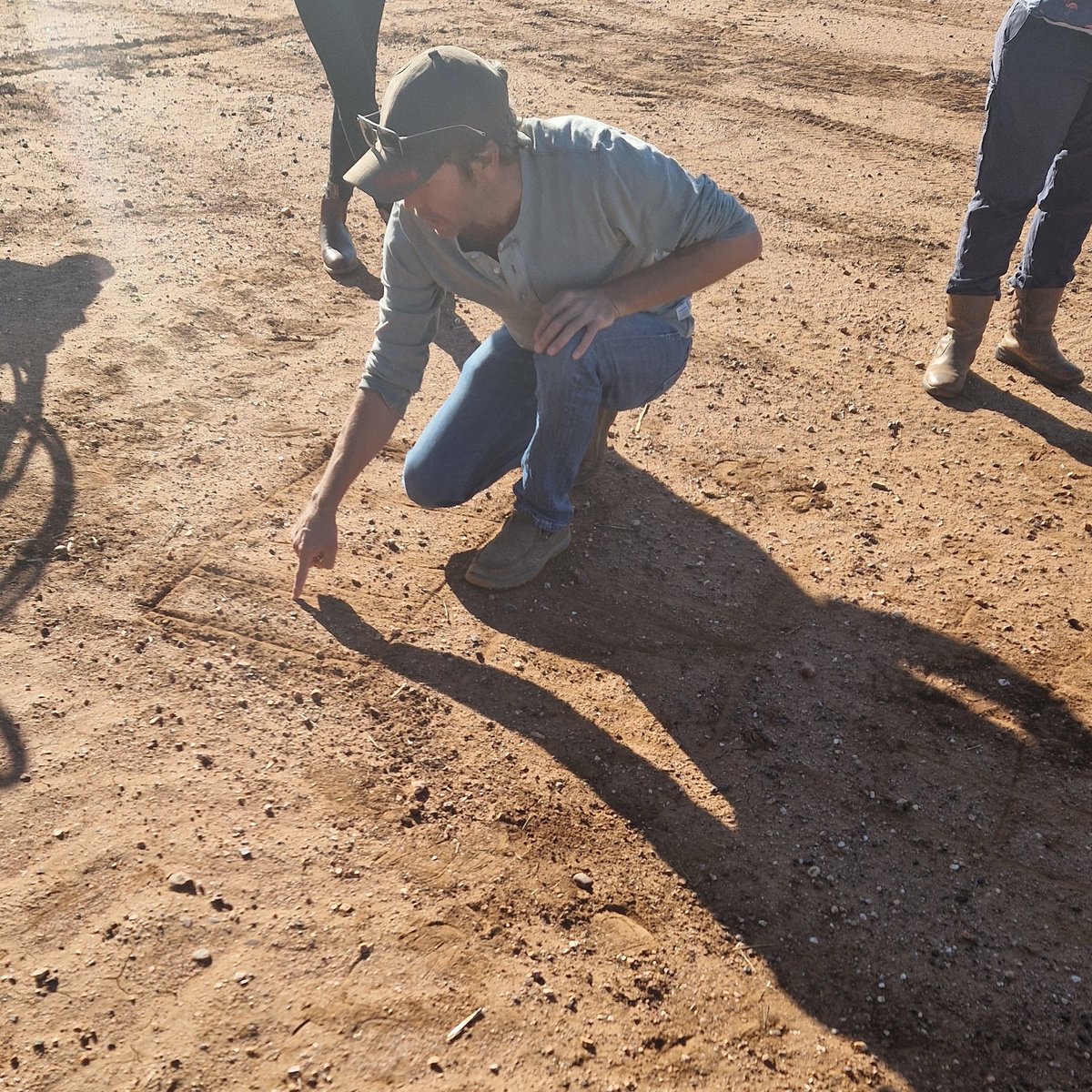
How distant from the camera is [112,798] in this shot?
7.96ft

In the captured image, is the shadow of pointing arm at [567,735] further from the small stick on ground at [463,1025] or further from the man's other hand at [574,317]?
the man's other hand at [574,317]

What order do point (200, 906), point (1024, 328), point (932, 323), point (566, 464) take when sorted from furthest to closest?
point (932, 323) < point (1024, 328) < point (566, 464) < point (200, 906)

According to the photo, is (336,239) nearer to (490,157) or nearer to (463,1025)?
(490,157)

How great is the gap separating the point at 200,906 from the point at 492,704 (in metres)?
0.84

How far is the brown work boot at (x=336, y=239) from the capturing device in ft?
15.0

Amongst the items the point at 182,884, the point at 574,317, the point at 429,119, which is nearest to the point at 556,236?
the point at 574,317

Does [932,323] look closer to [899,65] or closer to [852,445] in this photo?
[852,445]

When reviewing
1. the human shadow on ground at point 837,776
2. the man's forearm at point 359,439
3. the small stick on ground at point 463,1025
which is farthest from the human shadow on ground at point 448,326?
the small stick on ground at point 463,1025

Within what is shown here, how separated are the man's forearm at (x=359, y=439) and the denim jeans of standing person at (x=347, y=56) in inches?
82.5

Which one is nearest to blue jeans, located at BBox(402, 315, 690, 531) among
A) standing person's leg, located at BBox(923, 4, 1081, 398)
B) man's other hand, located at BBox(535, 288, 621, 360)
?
man's other hand, located at BBox(535, 288, 621, 360)

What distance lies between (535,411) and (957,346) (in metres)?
1.76

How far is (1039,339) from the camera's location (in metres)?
3.95

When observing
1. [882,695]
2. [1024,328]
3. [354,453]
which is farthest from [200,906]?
[1024,328]

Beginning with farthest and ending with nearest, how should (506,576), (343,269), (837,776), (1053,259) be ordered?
(343,269), (1053,259), (506,576), (837,776)
